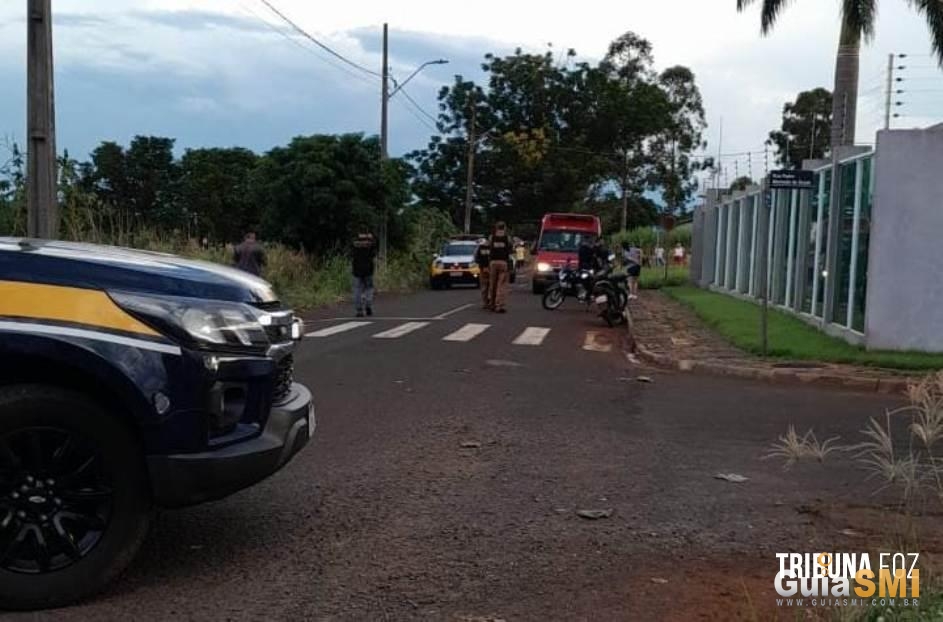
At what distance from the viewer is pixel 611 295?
19328 millimetres

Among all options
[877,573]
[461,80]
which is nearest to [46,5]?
[877,573]

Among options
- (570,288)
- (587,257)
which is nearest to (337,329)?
(570,288)

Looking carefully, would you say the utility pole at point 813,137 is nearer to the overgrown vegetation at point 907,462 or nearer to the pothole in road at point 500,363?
the pothole in road at point 500,363

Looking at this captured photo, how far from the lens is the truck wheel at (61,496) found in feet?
13.1

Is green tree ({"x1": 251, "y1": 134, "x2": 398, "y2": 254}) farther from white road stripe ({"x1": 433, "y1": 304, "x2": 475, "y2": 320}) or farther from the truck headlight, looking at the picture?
the truck headlight

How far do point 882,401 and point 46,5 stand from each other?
37.2 ft

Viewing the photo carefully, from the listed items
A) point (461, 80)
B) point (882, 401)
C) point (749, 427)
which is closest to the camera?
point (749, 427)

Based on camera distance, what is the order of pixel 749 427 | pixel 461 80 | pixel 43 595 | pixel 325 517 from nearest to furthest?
pixel 43 595 < pixel 325 517 < pixel 749 427 < pixel 461 80

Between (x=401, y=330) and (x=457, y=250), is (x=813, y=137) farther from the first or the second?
(x=401, y=330)

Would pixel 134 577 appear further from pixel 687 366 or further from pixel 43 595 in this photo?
pixel 687 366

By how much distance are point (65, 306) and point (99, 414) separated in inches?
18.7

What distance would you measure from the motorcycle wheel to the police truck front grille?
59.7 ft

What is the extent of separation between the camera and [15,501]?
4.00 meters

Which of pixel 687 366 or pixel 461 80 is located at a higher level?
pixel 461 80
